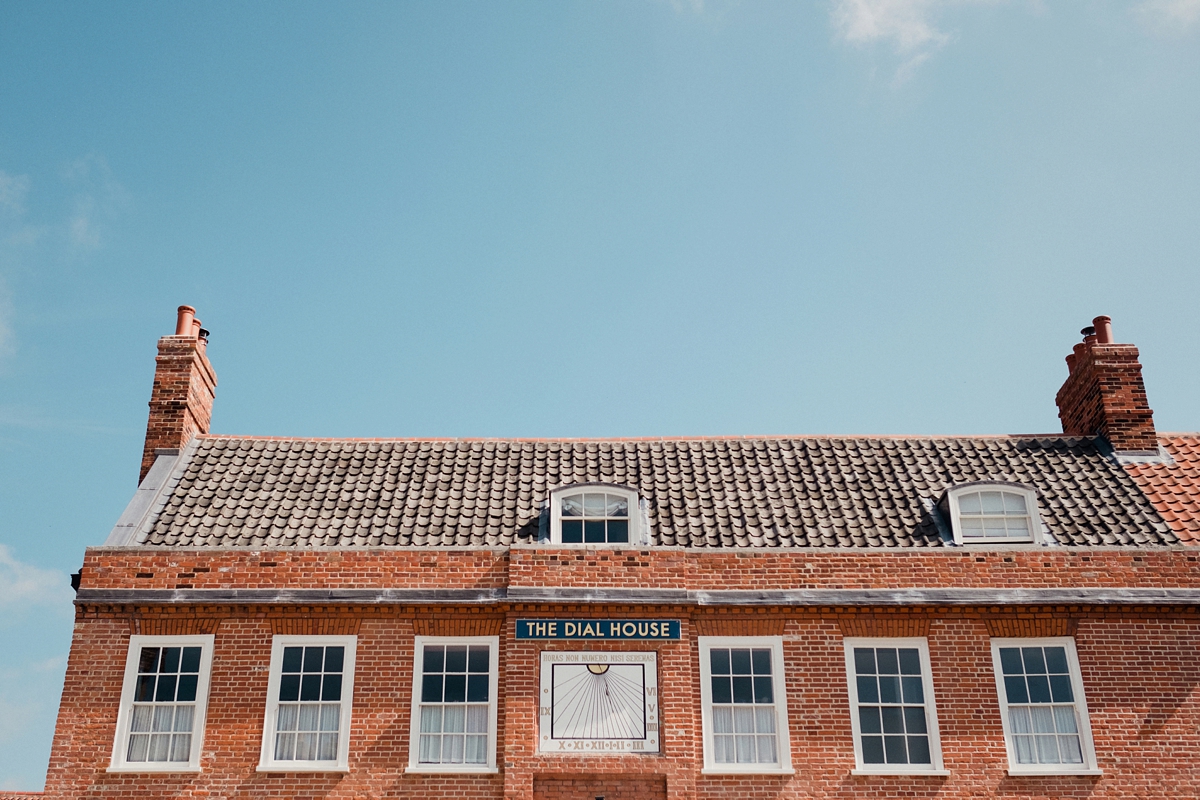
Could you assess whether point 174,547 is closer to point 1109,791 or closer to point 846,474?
point 846,474

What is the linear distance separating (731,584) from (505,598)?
3.92 meters

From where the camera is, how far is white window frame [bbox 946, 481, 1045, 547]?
1894 centimetres

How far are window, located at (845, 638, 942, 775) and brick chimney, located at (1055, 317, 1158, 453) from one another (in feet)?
25.1

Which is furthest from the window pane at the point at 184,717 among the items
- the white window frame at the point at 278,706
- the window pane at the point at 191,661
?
the white window frame at the point at 278,706

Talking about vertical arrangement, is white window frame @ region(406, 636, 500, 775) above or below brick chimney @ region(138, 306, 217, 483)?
below

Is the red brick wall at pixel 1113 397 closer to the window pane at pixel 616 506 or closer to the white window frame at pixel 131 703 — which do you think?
the window pane at pixel 616 506

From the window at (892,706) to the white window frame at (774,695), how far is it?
3.75 ft

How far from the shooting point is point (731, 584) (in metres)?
18.0

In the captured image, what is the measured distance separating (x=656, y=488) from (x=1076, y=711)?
8328 millimetres

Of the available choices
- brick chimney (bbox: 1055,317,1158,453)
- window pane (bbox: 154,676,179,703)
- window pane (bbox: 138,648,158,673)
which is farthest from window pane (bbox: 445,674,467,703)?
brick chimney (bbox: 1055,317,1158,453)

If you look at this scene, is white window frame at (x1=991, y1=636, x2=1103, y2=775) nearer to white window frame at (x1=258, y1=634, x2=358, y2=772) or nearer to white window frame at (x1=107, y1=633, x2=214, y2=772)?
white window frame at (x1=258, y1=634, x2=358, y2=772)

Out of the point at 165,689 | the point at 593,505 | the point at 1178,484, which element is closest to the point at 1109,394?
the point at 1178,484

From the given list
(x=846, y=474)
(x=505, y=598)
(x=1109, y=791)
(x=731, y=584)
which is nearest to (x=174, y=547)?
(x=505, y=598)

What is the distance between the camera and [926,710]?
17359mm
